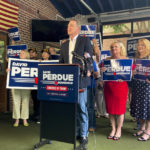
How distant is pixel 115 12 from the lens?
960 cm

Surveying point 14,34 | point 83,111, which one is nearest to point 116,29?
point 14,34

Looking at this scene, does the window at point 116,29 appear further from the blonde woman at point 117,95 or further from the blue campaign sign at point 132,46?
the blonde woman at point 117,95

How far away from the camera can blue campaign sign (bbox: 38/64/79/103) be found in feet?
7.75

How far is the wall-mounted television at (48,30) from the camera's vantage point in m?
6.49


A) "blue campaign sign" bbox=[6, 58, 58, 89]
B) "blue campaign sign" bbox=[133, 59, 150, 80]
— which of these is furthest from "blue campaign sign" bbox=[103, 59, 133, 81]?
"blue campaign sign" bbox=[6, 58, 58, 89]

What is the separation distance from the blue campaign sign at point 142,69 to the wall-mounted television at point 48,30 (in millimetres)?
4208

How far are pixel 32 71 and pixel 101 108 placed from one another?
1.90 meters

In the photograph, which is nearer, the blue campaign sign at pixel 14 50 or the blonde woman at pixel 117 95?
the blonde woman at pixel 117 95

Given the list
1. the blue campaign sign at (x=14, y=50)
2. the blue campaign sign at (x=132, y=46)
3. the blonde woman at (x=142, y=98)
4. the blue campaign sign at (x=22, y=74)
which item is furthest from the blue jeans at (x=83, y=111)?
the blue campaign sign at (x=132, y=46)

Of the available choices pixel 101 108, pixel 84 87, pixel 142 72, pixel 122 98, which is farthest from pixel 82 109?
pixel 101 108

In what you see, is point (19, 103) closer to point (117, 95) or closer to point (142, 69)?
point (117, 95)

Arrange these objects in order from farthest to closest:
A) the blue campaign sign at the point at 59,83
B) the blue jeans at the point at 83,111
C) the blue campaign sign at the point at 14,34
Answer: the blue campaign sign at the point at 14,34
the blue jeans at the point at 83,111
the blue campaign sign at the point at 59,83

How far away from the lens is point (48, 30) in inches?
271

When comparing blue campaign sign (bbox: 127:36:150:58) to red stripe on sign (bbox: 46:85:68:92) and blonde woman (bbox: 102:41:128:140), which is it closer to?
blonde woman (bbox: 102:41:128:140)
